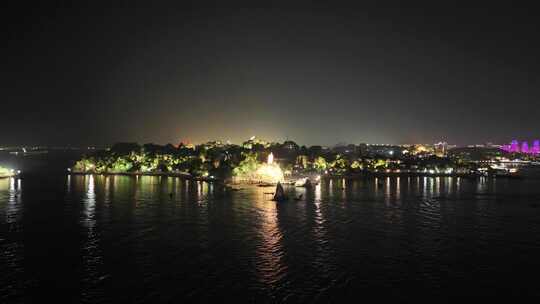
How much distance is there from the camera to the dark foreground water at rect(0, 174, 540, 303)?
1825 cm

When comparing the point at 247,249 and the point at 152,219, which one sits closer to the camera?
the point at 247,249

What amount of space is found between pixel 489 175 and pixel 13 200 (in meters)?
87.2

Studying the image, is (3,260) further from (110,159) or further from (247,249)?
(110,159)

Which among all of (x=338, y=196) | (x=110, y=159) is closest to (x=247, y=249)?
(x=338, y=196)

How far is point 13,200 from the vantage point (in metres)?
44.9

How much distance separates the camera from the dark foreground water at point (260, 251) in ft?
59.9

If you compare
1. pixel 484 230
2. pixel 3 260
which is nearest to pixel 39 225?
pixel 3 260

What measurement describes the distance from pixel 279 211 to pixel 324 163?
67.1 metres

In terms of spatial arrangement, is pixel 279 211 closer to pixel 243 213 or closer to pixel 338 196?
pixel 243 213

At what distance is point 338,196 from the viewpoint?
52156 mm

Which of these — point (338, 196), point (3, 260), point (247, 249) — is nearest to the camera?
point (3, 260)

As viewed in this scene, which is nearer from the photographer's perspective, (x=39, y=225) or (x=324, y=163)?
(x=39, y=225)

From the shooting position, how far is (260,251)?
24297mm

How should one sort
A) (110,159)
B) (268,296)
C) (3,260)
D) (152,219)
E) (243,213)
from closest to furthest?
(268,296), (3,260), (152,219), (243,213), (110,159)
